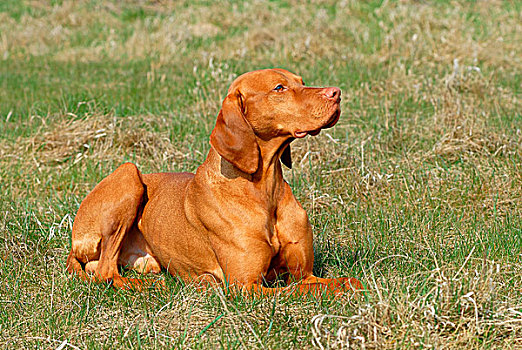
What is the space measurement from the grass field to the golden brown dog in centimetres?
21

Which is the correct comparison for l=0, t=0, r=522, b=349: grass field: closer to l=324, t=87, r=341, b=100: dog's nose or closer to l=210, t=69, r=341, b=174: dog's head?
l=210, t=69, r=341, b=174: dog's head

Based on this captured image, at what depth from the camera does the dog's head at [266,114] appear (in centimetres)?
312

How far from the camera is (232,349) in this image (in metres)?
2.78

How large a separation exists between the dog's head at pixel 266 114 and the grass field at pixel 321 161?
0.72 meters

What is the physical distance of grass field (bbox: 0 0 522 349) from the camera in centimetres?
291

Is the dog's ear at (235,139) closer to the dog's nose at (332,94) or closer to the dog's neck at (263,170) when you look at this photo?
the dog's neck at (263,170)

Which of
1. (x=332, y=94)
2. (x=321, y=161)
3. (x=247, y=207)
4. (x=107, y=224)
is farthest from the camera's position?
(x=321, y=161)

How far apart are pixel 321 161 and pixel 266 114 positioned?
215 centimetres

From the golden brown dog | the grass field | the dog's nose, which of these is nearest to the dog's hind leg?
the golden brown dog

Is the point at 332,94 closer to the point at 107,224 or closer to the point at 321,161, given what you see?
the point at 107,224

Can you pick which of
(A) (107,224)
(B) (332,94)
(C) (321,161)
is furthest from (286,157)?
(C) (321,161)

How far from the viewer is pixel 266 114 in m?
3.21

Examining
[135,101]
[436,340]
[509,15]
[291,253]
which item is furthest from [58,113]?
[509,15]

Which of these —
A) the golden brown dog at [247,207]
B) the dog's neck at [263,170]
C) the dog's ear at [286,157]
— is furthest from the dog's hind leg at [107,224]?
the dog's ear at [286,157]
